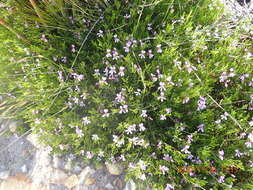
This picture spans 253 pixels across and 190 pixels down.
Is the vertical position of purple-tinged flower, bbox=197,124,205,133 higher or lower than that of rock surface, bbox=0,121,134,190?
higher

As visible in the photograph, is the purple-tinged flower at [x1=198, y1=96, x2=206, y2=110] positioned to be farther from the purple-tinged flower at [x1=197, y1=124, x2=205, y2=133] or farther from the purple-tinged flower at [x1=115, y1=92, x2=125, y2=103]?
the purple-tinged flower at [x1=115, y1=92, x2=125, y2=103]

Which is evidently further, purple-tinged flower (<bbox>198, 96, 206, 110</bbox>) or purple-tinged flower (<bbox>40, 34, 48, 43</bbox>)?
purple-tinged flower (<bbox>40, 34, 48, 43</bbox>)

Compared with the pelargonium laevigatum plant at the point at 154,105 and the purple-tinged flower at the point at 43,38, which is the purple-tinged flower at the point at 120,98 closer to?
the pelargonium laevigatum plant at the point at 154,105

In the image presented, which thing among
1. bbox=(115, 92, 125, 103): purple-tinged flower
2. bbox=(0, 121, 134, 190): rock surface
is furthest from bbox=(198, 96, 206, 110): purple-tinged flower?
bbox=(0, 121, 134, 190): rock surface

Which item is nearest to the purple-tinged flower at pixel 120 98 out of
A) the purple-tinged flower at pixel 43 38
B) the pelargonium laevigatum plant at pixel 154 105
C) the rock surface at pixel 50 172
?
the pelargonium laevigatum plant at pixel 154 105

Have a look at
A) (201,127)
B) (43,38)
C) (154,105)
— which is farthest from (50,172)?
(201,127)

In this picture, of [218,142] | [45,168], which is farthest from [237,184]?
[45,168]
